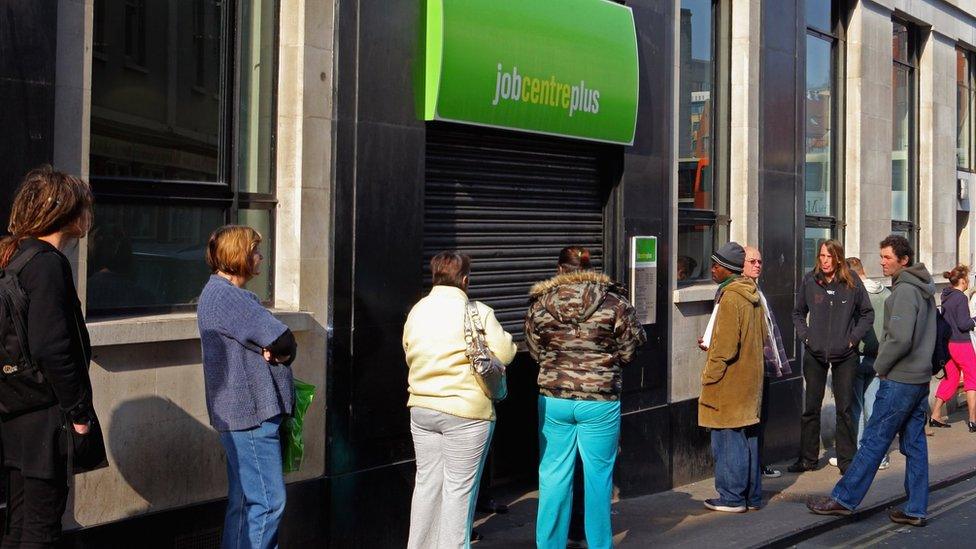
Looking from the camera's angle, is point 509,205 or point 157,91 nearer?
point 157,91

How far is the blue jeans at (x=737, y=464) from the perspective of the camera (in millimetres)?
8789

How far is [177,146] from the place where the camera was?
6363 millimetres

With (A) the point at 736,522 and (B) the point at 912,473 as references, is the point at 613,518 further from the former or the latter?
(B) the point at 912,473

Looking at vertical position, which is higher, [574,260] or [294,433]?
[574,260]

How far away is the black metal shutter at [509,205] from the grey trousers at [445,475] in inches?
71.0

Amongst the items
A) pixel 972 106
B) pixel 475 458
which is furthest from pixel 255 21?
pixel 972 106

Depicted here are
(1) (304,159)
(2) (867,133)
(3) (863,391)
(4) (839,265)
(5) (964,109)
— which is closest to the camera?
(1) (304,159)

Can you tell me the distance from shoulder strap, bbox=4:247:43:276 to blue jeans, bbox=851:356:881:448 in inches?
325

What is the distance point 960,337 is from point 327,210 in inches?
379

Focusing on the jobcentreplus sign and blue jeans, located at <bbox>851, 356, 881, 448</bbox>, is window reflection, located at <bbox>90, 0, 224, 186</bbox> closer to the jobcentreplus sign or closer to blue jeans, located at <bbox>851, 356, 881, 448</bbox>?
the jobcentreplus sign

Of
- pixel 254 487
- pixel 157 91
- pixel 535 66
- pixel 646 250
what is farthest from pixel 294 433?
pixel 646 250

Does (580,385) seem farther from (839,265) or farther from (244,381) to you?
(839,265)

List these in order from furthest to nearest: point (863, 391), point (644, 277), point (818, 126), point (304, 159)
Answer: point (818, 126), point (863, 391), point (644, 277), point (304, 159)

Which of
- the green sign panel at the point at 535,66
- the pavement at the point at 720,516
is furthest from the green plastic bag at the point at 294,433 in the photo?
the green sign panel at the point at 535,66
